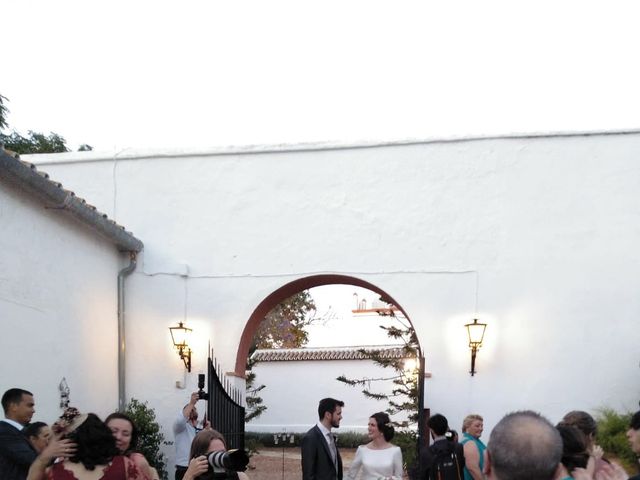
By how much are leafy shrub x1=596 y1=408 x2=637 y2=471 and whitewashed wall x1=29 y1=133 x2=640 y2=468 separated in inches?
20.6

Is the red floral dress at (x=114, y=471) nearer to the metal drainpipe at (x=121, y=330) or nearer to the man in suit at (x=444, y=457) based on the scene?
the man in suit at (x=444, y=457)

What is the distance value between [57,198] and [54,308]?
47.0 inches

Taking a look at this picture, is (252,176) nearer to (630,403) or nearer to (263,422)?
(630,403)

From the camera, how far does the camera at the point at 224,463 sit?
4035 millimetres

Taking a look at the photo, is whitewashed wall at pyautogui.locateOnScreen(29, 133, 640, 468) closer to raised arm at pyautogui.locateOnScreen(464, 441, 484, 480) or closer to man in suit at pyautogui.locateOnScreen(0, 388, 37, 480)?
raised arm at pyautogui.locateOnScreen(464, 441, 484, 480)

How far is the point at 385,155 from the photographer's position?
11344 millimetres

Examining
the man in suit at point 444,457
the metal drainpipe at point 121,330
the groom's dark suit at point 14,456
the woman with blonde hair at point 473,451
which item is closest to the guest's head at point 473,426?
the woman with blonde hair at point 473,451

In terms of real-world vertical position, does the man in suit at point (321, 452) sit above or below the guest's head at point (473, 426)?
below

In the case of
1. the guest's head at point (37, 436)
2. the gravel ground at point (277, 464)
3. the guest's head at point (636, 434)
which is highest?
the guest's head at point (636, 434)

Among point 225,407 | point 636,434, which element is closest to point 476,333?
point 225,407

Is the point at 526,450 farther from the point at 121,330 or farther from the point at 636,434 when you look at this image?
the point at 121,330

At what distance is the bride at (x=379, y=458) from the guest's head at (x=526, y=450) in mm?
4934

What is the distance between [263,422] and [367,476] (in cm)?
1734

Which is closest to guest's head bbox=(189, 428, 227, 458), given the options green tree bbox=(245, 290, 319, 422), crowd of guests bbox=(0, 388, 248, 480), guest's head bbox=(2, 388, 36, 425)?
crowd of guests bbox=(0, 388, 248, 480)
